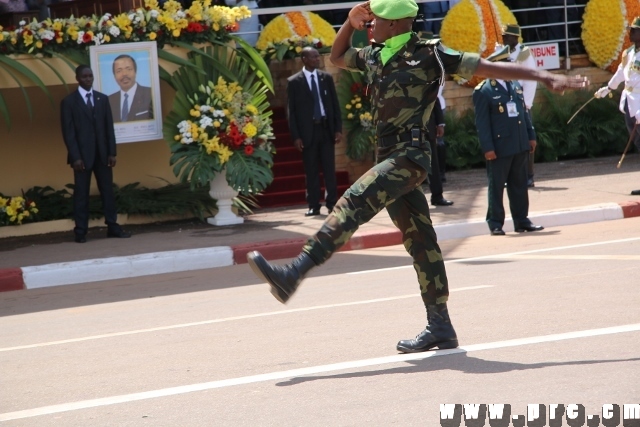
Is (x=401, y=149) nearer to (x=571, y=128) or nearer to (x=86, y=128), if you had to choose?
(x=86, y=128)

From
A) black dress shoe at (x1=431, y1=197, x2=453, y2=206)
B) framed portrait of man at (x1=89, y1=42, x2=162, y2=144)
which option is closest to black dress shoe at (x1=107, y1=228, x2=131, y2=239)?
framed portrait of man at (x1=89, y1=42, x2=162, y2=144)

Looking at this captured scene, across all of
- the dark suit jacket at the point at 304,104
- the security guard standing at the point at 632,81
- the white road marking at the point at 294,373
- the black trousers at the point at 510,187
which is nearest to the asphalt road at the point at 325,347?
the white road marking at the point at 294,373

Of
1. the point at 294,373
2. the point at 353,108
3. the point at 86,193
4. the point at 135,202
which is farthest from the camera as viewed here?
the point at 353,108

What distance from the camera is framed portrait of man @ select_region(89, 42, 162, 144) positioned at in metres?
13.0

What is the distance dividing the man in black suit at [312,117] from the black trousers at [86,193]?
2457 mm

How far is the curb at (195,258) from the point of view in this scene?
10984 mm

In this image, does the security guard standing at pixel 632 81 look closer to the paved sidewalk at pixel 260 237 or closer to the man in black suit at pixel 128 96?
the paved sidewalk at pixel 260 237

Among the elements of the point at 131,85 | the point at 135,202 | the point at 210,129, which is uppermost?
the point at 131,85

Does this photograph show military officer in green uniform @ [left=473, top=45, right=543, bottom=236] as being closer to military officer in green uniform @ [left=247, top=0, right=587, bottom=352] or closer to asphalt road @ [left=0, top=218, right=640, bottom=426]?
asphalt road @ [left=0, top=218, right=640, bottom=426]

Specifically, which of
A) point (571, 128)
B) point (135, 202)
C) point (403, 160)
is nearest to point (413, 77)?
point (403, 160)

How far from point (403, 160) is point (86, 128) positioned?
7276 mm

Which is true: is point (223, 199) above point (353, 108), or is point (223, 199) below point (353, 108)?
below

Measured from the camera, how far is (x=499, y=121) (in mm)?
11656

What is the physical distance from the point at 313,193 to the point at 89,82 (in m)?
3.14
